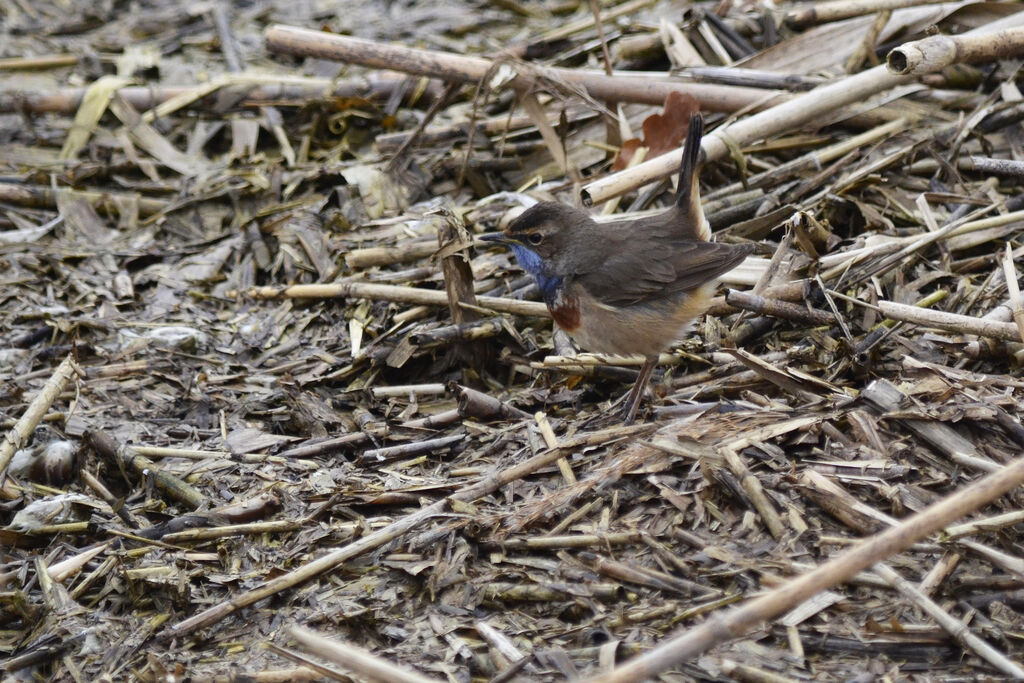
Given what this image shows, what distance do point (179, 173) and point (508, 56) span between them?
318cm

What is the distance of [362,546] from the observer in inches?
162

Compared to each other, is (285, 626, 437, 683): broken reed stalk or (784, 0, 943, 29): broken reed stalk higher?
(784, 0, 943, 29): broken reed stalk

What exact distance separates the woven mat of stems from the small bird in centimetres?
33

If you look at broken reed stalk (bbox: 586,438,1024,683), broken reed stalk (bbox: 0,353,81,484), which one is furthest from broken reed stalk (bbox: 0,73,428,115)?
broken reed stalk (bbox: 586,438,1024,683)

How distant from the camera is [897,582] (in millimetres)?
3602

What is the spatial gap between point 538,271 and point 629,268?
1.73ft

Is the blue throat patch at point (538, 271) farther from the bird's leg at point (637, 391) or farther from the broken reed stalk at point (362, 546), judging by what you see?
the broken reed stalk at point (362, 546)

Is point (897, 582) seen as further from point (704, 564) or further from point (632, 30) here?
point (632, 30)

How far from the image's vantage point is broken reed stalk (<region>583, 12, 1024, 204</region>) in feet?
20.8

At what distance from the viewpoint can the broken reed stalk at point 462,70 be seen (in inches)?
282

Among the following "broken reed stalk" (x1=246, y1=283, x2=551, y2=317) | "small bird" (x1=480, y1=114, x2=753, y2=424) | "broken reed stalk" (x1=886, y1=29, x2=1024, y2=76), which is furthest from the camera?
"broken reed stalk" (x1=246, y1=283, x2=551, y2=317)

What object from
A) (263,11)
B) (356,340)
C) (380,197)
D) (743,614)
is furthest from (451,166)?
(743,614)

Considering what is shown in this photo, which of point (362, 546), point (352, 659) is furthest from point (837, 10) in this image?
point (352, 659)

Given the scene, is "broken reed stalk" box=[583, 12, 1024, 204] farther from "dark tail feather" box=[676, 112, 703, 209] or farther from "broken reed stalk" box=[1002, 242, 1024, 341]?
"broken reed stalk" box=[1002, 242, 1024, 341]
